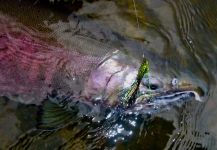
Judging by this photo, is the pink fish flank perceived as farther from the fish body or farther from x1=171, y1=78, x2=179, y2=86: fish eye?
x1=171, y1=78, x2=179, y2=86: fish eye

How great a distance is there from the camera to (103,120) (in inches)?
109

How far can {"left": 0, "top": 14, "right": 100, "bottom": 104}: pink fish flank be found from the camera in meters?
2.68

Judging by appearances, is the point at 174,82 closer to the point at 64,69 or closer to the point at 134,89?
the point at 134,89

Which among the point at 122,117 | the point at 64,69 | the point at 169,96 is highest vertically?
the point at 64,69

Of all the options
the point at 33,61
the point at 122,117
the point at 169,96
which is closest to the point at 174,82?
the point at 169,96

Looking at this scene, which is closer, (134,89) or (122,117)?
(134,89)

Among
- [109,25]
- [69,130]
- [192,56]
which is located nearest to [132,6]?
[109,25]

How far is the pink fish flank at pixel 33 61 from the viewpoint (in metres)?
2.68

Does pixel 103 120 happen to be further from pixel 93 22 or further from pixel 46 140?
pixel 93 22

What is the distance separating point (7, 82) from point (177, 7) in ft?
4.74

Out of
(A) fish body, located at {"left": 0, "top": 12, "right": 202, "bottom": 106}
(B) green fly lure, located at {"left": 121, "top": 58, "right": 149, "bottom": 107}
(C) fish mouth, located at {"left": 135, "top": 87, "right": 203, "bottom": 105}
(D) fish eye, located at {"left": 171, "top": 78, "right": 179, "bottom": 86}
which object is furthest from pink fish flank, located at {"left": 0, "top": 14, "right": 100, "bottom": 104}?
(D) fish eye, located at {"left": 171, "top": 78, "right": 179, "bottom": 86}

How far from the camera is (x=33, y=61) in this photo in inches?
106

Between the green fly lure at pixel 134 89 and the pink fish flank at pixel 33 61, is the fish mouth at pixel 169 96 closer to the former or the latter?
the green fly lure at pixel 134 89

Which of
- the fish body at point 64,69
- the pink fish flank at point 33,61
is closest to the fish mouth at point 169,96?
the fish body at point 64,69
